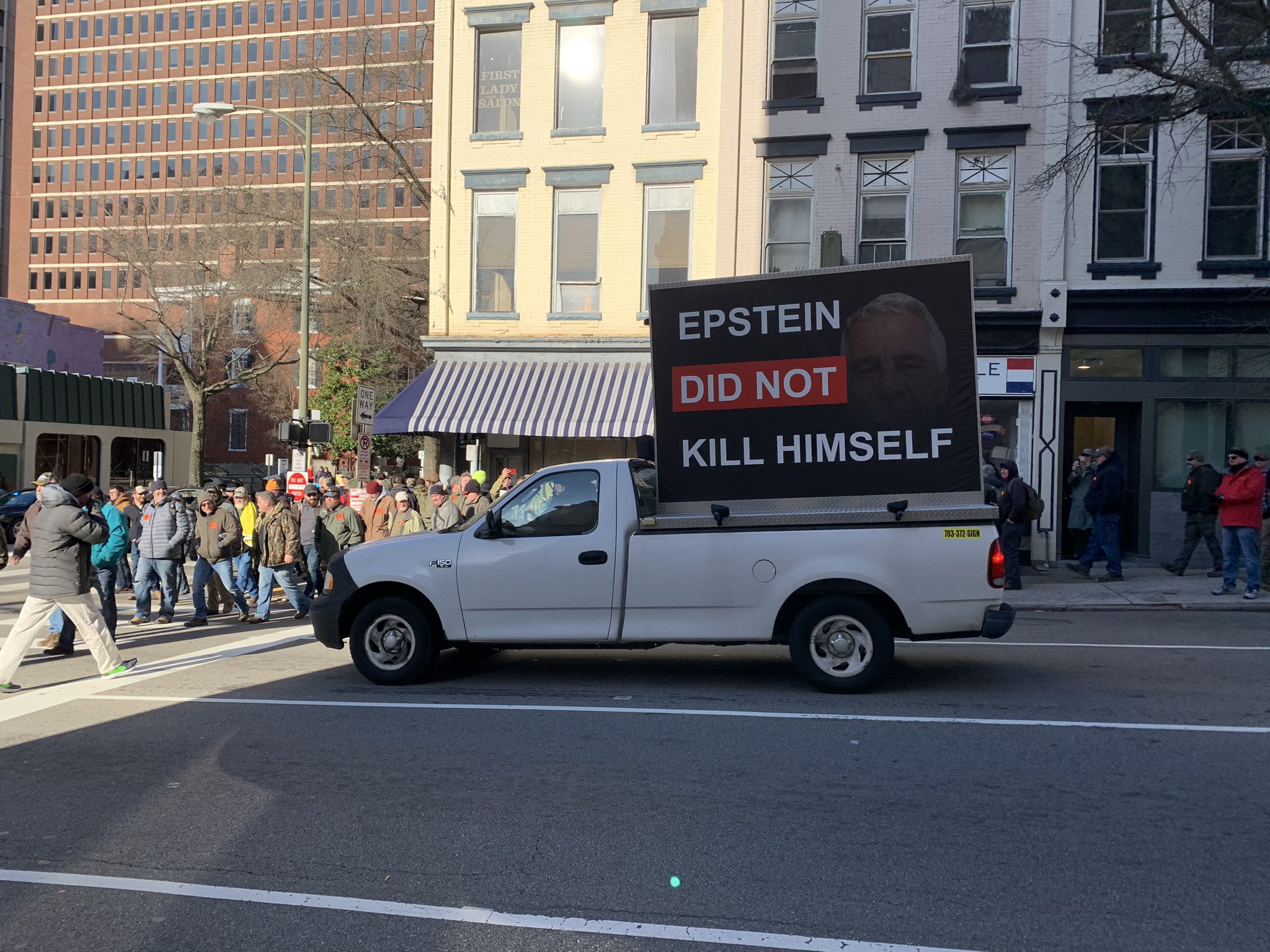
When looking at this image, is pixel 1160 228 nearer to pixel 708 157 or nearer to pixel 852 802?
pixel 708 157

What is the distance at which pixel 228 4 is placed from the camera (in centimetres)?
9019

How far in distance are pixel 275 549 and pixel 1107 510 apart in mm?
11036

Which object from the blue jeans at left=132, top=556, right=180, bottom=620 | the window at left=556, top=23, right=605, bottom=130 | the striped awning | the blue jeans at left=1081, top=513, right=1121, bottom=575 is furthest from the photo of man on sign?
the window at left=556, top=23, right=605, bottom=130

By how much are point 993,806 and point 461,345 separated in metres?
16.3

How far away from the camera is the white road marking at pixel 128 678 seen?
26.7ft

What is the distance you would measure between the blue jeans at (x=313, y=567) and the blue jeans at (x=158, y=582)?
1520mm

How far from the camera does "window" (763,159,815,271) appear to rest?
18.6m

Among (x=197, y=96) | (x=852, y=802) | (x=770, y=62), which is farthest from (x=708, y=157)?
(x=197, y=96)

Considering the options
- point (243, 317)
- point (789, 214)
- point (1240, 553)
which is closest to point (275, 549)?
point (789, 214)

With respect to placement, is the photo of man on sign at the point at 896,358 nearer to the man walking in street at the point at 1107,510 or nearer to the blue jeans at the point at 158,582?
the man walking in street at the point at 1107,510

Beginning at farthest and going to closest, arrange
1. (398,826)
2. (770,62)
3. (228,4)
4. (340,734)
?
(228,4) < (770,62) < (340,734) < (398,826)

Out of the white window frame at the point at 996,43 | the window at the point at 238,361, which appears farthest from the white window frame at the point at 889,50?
the window at the point at 238,361

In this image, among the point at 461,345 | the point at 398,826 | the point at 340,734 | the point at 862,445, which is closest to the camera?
the point at 398,826

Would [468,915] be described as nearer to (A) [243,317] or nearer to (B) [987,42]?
(B) [987,42]
